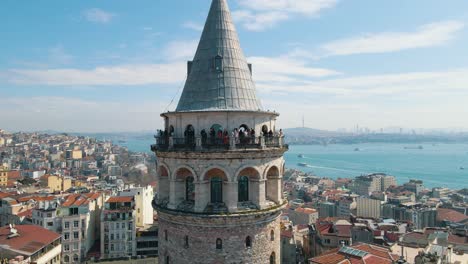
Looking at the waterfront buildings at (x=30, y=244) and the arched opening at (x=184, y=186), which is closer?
the arched opening at (x=184, y=186)

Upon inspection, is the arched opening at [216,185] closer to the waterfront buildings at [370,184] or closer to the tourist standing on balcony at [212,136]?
the tourist standing on balcony at [212,136]

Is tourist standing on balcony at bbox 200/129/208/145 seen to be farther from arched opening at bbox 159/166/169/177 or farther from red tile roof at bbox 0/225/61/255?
red tile roof at bbox 0/225/61/255

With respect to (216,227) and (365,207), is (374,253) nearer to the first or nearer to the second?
(216,227)

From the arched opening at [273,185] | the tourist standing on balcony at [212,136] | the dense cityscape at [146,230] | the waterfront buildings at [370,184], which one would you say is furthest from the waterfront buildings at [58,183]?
the waterfront buildings at [370,184]

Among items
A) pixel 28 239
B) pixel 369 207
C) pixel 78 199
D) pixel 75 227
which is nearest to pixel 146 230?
pixel 75 227

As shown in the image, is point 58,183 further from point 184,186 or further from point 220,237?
point 220,237

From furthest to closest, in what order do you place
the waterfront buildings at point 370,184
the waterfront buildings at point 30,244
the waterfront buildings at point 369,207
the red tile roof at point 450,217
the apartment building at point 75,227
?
the waterfront buildings at point 370,184 → the waterfront buildings at point 369,207 → the red tile roof at point 450,217 → the apartment building at point 75,227 → the waterfront buildings at point 30,244

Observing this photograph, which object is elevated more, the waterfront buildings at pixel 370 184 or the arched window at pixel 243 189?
the arched window at pixel 243 189
